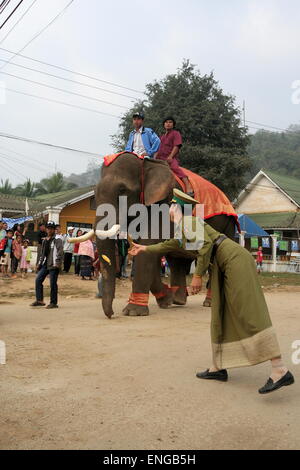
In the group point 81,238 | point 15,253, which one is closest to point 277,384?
point 81,238

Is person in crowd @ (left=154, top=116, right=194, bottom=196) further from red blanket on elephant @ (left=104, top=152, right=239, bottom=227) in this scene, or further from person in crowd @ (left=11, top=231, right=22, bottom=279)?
person in crowd @ (left=11, top=231, right=22, bottom=279)

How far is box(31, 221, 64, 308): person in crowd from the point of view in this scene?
9.06m

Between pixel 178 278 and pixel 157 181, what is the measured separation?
7.92ft

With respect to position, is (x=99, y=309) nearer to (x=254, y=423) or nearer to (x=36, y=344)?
(x=36, y=344)

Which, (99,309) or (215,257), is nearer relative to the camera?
(215,257)

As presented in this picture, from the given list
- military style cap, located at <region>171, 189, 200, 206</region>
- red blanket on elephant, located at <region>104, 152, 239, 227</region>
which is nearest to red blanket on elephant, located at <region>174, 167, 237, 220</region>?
red blanket on elephant, located at <region>104, 152, 239, 227</region>

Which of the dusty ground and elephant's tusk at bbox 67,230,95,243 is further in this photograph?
elephant's tusk at bbox 67,230,95,243

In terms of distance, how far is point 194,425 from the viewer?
10.9 feet

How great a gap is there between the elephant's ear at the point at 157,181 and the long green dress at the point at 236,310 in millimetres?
3590

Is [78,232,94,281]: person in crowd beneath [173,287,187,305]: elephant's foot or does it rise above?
above

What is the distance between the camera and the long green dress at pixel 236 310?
4.05 m

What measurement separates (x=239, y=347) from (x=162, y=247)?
1.24 meters

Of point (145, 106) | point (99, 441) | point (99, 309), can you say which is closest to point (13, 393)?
point (99, 441)

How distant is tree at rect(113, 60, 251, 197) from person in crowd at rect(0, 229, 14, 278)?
1251cm
